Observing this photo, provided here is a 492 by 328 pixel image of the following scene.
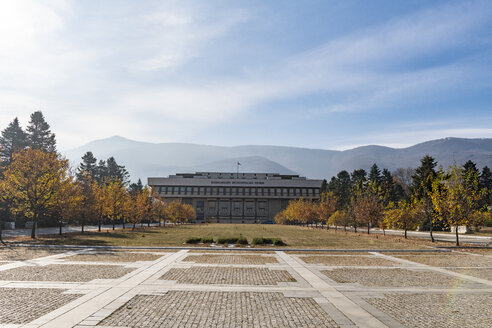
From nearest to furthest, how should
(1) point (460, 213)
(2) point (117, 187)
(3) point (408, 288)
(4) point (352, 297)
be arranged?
(4) point (352, 297)
(3) point (408, 288)
(1) point (460, 213)
(2) point (117, 187)

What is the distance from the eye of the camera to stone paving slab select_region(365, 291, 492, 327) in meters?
8.59

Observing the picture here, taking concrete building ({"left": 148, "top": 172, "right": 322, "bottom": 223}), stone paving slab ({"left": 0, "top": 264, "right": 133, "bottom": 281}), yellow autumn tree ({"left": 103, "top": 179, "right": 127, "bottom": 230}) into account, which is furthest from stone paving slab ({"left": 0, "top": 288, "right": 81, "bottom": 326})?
concrete building ({"left": 148, "top": 172, "right": 322, "bottom": 223})

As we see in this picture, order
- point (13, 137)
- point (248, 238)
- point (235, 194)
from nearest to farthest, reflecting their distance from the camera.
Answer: point (248, 238)
point (13, 137)
point (235, 194)

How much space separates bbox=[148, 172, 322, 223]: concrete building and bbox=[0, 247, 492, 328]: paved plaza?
116 metres

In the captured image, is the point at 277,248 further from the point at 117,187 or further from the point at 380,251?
the point at 117,187

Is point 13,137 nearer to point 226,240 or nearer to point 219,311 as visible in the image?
point 226,240

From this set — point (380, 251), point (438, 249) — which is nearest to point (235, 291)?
point (380, 251)

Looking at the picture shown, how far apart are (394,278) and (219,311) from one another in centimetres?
904

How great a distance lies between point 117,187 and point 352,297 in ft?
152

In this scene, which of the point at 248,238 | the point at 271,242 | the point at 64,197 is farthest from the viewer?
the point at 248,238

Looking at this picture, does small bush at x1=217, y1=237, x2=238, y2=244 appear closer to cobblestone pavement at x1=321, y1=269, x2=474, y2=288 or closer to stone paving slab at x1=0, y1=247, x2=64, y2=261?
stone paving slab at x1=0, y1=247, x2=64, y2=261

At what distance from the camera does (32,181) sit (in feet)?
103

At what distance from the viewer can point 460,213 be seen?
2889 centimetres

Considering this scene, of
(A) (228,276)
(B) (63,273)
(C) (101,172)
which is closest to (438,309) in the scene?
(A) (228,276)
